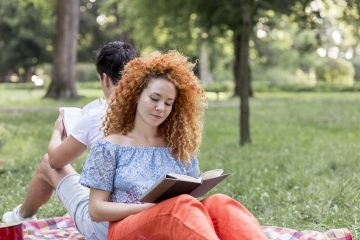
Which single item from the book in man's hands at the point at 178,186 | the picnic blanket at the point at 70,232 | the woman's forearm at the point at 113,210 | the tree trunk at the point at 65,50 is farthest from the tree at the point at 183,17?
the woman's forearm at the point at 113,210

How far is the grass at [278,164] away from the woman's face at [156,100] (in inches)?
72.0

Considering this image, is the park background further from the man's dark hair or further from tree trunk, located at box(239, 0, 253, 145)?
the man's dark hair

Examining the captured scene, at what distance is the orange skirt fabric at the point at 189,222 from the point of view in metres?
2.70

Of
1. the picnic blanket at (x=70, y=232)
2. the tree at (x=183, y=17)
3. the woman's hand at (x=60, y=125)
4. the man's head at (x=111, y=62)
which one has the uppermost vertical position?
the tree at (x=183, y=17)

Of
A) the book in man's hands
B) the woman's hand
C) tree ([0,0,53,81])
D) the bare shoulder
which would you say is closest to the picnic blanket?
the woman's hand

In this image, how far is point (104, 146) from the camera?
10.1ft

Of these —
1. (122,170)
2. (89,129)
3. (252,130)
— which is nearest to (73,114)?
(89,129)

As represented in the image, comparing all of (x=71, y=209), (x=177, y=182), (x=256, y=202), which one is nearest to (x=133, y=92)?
(x=177, y=182)

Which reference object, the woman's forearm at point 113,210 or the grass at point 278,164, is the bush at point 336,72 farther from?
the woman's forearm at point 113,210

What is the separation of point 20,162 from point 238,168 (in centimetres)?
253

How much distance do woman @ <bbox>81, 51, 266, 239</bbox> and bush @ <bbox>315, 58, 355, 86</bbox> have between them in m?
32.9

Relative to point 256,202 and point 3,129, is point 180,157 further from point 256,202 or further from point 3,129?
point 3,129

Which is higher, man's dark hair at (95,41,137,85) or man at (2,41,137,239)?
man's dark hair at (95,41,137,85)

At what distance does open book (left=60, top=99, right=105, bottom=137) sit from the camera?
3.82 meters
